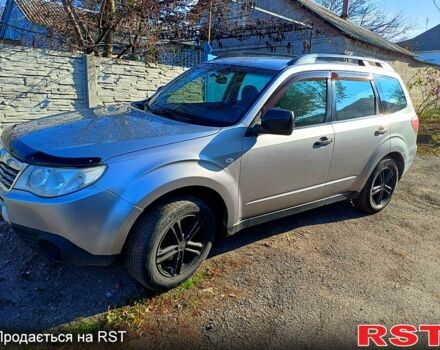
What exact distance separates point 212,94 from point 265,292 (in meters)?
1.90

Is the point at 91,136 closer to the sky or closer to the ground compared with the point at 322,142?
closer to the sky

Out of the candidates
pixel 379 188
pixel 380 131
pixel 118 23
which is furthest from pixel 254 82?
pixel 118 23

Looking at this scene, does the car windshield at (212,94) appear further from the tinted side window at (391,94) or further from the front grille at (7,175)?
the tinted side window at (391,94)

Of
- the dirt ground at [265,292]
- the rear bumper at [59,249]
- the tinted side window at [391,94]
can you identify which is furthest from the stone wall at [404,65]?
the rear bumper at [59,249]

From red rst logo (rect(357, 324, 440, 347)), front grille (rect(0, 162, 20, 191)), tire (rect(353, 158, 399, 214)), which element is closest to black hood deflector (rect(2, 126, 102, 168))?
front grille (rect(0, 162, 20, 191))

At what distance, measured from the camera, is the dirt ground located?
8.20 feet

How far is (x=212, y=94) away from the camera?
357 centimetres

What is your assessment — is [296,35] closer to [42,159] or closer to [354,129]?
[354,129]

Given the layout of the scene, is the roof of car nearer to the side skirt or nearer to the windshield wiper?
the windshield wiper

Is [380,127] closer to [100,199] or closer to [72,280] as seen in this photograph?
[100,199]

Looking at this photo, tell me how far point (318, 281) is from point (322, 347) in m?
0.75

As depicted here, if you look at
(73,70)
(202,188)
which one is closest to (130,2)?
(73,70)

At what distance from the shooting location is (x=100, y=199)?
7.50 ft

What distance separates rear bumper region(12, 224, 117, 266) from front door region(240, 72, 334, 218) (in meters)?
1.26
